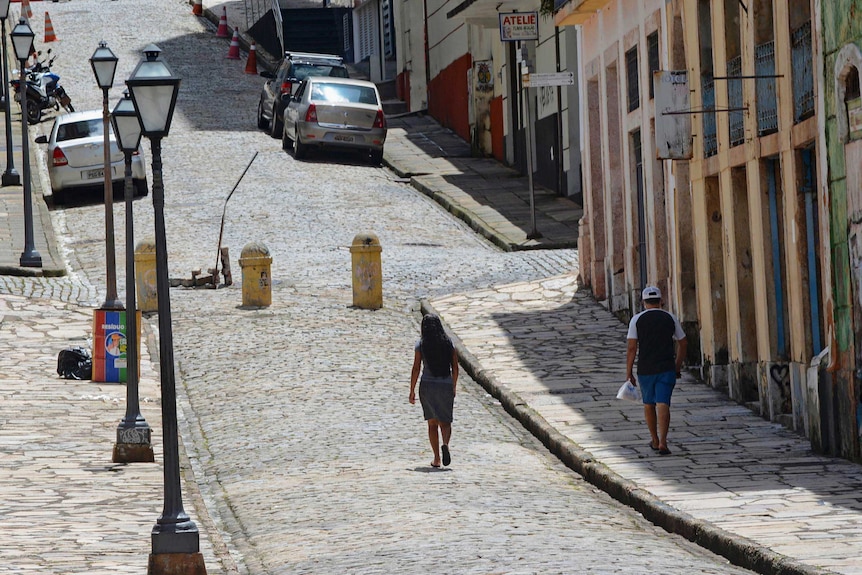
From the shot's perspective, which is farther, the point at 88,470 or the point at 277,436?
the point at 277,436

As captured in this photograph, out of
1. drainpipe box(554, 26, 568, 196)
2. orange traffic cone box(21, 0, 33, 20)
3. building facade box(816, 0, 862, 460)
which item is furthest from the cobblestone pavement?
orange traffic cone box(21, 0, 33, 20)

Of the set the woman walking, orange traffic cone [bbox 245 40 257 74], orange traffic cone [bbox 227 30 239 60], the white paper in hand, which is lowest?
the white paper in hand

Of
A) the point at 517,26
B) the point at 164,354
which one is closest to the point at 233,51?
the point at 517,26

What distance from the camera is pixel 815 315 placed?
591 inches

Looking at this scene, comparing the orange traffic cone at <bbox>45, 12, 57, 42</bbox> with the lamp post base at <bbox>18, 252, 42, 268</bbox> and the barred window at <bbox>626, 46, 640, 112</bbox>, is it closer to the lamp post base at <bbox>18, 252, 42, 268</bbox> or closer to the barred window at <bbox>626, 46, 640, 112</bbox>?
the lamp post base at <bbox>18, 252, 42, 268</bbox>

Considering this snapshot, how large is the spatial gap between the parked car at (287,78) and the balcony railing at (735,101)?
759 inches

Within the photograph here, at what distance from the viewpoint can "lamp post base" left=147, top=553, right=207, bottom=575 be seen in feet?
33.1

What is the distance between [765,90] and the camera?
15969mm

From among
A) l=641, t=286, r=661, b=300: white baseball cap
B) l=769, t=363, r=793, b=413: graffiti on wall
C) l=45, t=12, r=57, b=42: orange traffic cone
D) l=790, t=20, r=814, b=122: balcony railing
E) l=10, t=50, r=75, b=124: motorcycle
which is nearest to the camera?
l=641, t=286, r=661, b=300: white baseball cap

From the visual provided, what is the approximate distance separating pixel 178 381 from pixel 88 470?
4186mm

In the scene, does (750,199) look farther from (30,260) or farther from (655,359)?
(30,260)

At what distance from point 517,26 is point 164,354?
15.5 metres

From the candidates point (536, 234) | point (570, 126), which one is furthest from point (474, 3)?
point (536, 234)

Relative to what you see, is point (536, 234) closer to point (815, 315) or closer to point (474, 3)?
point (474, 3)
